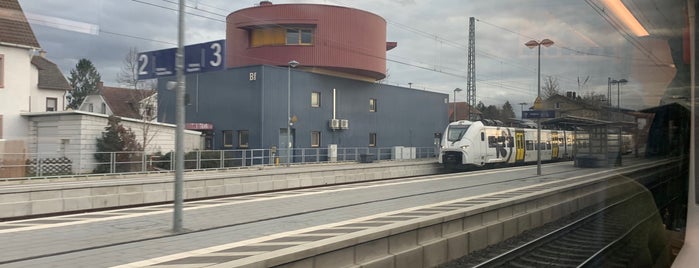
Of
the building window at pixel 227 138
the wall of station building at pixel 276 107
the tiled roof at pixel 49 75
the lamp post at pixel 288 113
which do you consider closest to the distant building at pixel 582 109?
the tiled roof at pixel 49 75

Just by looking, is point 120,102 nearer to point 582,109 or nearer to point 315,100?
point 582,109

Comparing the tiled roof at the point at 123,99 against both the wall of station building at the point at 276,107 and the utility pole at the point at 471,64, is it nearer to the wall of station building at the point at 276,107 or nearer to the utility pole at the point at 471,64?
the utility pole at the point at 471,64

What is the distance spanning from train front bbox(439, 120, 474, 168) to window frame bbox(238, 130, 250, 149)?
40.8 feet

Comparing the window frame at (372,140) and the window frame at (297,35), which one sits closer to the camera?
the window frame at (372,140)

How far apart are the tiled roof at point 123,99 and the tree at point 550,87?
6.20 meters

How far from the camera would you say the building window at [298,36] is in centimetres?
2486

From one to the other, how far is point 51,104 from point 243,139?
21.6m

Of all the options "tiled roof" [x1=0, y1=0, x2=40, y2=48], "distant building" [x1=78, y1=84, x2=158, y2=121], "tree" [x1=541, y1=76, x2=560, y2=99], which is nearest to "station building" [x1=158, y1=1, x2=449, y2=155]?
"distant building" [x1=78, y1=84, x2=158, y2=121]

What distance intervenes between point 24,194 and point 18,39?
658cm

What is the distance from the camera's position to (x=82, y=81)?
6.36 m

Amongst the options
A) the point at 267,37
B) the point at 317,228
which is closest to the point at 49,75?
the point at 317,228

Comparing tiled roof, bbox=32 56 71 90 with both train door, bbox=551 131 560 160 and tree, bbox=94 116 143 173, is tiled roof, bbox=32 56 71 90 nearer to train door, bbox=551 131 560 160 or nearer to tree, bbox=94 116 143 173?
tree, bbox=94 116 143 173


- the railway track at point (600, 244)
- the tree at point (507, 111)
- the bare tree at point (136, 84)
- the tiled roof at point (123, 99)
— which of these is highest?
the bare tree at point (136, 84)

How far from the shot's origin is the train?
26.3 feet
